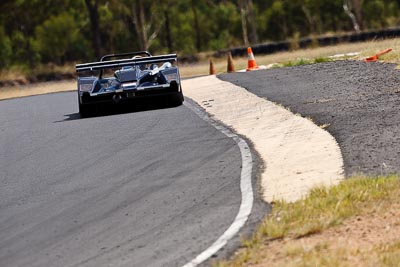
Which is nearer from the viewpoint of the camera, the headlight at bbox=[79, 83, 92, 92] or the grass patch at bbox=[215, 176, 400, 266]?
the grass patch at bbox=[215, 176, 400, 266]

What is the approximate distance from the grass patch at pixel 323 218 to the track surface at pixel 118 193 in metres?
0.40

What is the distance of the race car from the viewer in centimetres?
1925

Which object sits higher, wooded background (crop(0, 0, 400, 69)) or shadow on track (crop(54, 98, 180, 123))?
shadow on track (crop(54, 98, 180, 123))

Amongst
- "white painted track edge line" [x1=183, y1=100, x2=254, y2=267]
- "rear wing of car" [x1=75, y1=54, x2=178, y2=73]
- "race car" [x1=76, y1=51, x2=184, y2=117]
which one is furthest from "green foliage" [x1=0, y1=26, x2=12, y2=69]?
"white painted track edge line" [x1=183, y1=100, x2=254, y2=267]

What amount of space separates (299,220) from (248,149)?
4.58 m

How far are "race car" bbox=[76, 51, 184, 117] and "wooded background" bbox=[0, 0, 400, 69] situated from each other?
4638 centimetres

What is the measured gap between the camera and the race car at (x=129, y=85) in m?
19.2

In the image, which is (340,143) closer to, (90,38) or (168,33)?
(168,33)

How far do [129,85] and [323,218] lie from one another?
12167 mm

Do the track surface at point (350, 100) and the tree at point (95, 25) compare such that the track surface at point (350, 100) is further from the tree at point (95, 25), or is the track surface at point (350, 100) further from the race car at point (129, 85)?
the tree at point (95, 25)

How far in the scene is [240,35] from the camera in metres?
76.2

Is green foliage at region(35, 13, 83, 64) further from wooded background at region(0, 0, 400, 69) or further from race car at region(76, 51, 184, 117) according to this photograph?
race car at region(76, 51, 184, 117)

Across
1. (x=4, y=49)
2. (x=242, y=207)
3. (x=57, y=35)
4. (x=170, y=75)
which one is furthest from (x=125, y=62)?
(x=4, y=49)

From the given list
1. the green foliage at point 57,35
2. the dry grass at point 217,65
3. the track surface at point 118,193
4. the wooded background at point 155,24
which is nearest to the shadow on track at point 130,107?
the track surface at point 118,193
